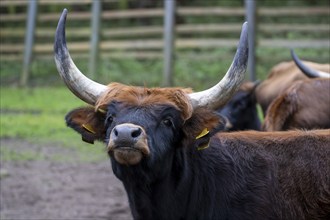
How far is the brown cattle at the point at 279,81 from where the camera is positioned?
447 inches

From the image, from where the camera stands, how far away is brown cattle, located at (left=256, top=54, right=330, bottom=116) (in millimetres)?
11359

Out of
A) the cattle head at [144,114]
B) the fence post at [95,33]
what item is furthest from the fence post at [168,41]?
the cattle head at [144,114]

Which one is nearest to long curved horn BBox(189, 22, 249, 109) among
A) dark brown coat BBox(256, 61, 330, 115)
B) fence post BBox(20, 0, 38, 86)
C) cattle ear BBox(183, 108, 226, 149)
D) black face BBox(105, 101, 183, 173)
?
cattle ear BBox(183, 108, 226, 149)

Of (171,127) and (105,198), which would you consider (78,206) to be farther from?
(171,127)

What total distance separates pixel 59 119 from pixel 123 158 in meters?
10.1

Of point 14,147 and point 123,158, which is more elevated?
point 123,158

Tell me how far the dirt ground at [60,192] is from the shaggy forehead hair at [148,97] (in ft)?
10.1

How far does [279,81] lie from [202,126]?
19.7 ft

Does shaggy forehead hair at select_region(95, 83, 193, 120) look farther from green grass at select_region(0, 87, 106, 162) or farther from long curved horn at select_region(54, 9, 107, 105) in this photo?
green grass at select_region(0, 87, 106, 162)

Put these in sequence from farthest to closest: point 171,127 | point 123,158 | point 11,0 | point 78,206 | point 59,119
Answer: point 11,0, point 59,119, point 78,206, point 171,127, point 123,158

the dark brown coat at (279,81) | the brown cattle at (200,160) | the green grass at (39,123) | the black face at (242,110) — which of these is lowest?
the green grass at (39,123)

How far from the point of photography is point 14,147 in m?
12.8

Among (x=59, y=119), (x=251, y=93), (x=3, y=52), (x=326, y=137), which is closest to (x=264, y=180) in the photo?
(x=326, y=137)

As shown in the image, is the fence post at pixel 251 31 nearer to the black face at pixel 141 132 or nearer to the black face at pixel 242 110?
the black face at pixel 242 110
